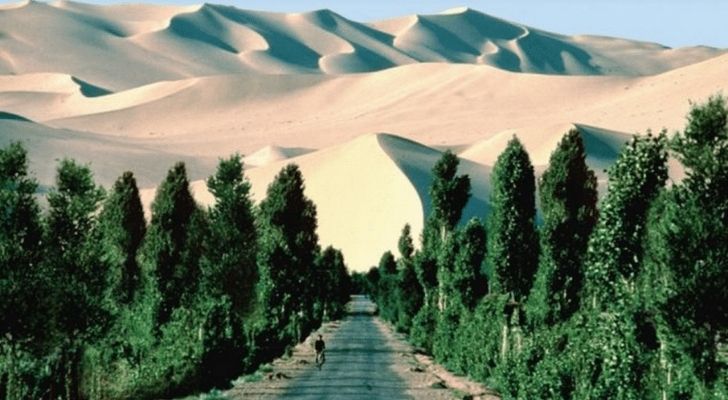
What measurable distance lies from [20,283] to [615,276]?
53.3 feet

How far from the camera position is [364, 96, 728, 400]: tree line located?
2511 centimetres

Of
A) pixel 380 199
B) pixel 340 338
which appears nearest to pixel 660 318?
pixel 340 338

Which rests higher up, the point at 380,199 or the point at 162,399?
the point at 380,199

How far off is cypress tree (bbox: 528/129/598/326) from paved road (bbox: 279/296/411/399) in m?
5.92

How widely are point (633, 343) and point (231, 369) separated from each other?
23763 mm

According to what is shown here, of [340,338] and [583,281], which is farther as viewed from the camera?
[340,338]

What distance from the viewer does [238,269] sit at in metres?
66.2

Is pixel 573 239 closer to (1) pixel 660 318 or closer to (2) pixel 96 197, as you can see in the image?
(2) pixel 96 197

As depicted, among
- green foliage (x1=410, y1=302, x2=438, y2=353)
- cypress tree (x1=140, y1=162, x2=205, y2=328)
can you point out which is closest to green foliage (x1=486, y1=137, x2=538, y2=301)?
cypress tree (x1=140, y1=162, x2=205, y2=328)

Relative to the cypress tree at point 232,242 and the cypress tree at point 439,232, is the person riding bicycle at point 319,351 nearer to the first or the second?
the cypress tree at point 439,232

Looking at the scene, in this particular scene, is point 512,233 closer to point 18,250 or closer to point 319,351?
point 319,351

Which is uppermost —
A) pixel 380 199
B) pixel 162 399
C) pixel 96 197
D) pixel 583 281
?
pixel 380 199

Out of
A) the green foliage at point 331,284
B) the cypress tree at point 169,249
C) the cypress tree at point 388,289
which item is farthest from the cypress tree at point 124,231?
the green foliage at point 331,284

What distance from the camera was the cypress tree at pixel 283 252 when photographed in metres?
65.2
